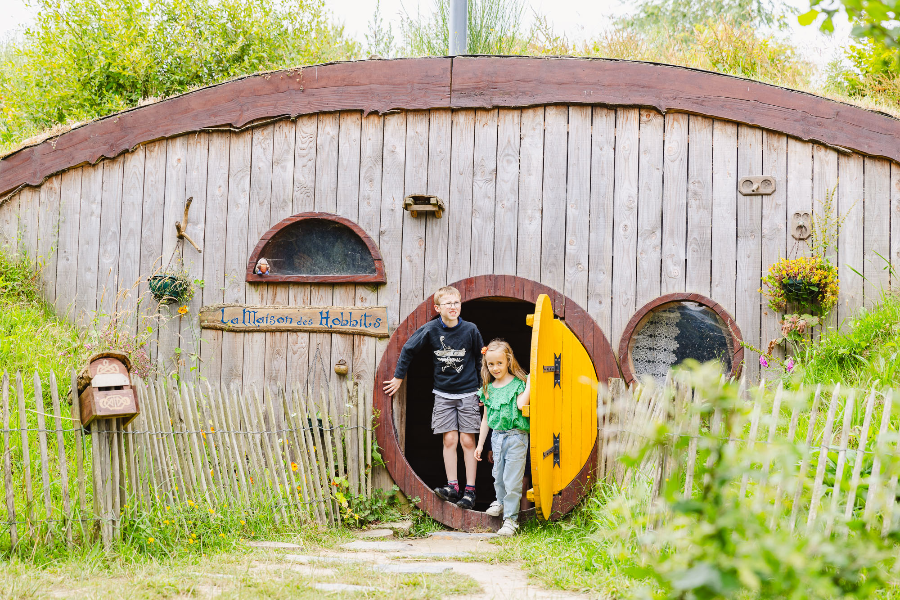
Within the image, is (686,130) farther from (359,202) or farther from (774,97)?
(359,202)

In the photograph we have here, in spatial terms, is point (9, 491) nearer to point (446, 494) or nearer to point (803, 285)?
point (446, 494)

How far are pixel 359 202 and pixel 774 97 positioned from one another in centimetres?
361

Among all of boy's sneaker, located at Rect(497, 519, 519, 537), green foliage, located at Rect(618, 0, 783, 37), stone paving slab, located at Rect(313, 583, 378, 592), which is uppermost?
green foliage, located at Rect(618, 0, 783, 37)

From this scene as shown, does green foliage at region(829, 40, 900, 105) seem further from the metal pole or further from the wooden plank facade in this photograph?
the metal pole

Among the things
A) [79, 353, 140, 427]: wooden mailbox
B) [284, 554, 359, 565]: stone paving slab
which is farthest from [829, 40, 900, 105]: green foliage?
[79, 353, 140, 427]: wooden mailbox

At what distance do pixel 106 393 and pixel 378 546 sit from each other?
2.06 meters

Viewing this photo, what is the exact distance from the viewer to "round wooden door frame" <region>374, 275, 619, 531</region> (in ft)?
19.7

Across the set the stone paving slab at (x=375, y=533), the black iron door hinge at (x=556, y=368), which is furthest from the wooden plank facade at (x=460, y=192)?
the stone paving slab at (x=375, y=533)

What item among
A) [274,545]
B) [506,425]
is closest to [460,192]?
[506,425]

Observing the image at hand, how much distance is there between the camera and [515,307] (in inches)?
375

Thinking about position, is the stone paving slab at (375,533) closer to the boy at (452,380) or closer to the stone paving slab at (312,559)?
the boy at (452,380)

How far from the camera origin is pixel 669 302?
6.03 meters

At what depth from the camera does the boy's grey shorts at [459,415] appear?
20.5 feet

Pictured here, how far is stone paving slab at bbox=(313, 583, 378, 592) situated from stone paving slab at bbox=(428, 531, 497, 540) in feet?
6.86
